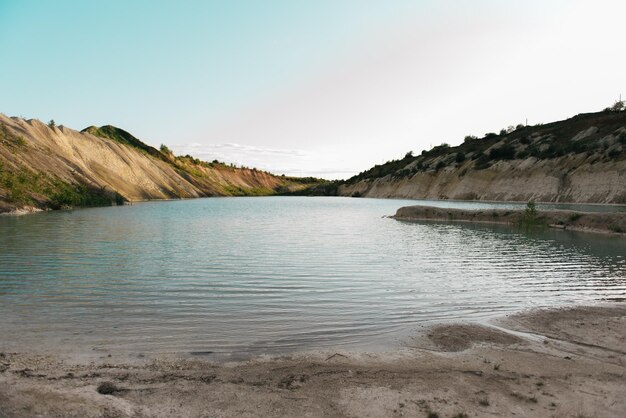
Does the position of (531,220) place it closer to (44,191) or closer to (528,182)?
(528,182)

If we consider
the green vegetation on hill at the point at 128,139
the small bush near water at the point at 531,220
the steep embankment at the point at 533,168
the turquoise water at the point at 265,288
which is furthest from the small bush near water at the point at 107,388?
the green vegetation on hill at the point at 128,139

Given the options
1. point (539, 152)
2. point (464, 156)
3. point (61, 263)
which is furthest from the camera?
point (464, 156)

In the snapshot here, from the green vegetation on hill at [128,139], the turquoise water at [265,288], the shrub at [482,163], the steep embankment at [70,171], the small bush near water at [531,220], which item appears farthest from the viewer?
the green vegetation on hill at [128,139]

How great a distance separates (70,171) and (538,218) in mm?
79378

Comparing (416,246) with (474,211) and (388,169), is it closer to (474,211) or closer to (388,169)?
(474,211)

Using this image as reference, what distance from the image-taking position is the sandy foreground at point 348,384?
622 cm

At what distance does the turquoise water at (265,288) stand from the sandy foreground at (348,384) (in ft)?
3.26

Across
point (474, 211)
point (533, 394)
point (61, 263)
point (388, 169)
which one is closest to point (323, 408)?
point (533, 394)

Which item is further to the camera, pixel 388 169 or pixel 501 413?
pixel 388 169

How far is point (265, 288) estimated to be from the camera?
588 inches

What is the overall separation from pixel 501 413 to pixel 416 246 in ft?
73.6

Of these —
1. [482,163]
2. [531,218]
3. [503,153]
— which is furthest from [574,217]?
[503,153]

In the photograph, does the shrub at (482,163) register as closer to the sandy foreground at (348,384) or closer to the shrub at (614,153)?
the shrub at (614,153)

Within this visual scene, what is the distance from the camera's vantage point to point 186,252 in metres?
23.7
